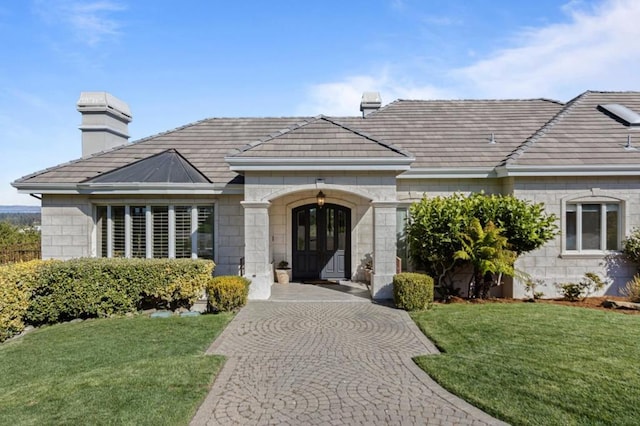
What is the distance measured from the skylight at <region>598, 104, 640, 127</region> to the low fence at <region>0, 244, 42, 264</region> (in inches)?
918

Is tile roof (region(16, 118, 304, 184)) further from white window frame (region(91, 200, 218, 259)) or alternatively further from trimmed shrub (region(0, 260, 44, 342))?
trimmed shrub (region(0, 260, 44, 342))

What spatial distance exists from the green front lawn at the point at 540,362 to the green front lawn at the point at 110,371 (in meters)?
3.87

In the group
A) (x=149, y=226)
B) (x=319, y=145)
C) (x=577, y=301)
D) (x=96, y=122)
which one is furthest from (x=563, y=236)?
(x=96, y=122)

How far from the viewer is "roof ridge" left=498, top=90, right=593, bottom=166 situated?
1245cm

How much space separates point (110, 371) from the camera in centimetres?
644

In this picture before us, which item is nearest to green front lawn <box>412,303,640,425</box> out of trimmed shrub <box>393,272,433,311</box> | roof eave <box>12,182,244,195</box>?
trimmed shrub <box>393,272,433,311</box>

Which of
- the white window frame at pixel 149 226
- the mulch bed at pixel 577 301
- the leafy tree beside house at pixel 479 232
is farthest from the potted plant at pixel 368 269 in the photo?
the white window frame at pixel 149 226

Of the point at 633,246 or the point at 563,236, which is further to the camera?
the point at 563,236

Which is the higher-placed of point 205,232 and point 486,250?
point 205,232

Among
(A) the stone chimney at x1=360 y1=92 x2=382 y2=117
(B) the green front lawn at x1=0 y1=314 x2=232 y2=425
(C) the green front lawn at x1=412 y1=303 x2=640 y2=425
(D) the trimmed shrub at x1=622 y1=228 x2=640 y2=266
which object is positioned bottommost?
(B) the green front lawn at x1=0 y1=314 x2=232 y2=425

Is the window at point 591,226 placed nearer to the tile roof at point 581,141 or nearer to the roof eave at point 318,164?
the tile roof at point 581,141

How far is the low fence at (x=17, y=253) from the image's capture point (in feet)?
53.3

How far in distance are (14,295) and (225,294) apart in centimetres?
483

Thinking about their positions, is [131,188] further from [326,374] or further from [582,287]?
[582,287]
